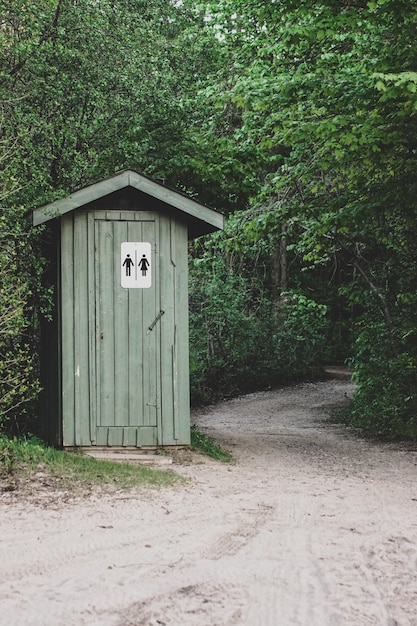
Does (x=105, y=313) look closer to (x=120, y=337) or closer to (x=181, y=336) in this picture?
(x=120, y=337)

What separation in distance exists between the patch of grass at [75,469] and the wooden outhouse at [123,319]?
0.87 meters

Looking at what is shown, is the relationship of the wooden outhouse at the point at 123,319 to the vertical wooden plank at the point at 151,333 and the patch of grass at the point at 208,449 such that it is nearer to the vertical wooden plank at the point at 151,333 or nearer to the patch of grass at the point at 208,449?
the vertical wooden plank at the point at 151,333

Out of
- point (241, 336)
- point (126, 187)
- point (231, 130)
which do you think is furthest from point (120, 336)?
point (241, 336)

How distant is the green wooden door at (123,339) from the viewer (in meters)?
9.89

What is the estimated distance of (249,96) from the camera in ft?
37.1

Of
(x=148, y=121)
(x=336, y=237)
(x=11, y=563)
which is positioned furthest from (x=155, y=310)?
(x=336, y=237)

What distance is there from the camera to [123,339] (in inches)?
394

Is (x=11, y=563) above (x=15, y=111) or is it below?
below

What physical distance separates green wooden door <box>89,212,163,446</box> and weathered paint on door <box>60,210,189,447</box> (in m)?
0.01

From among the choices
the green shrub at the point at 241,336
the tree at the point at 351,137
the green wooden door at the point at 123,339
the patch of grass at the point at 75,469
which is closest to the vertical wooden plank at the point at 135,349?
the green wooden door at the point at 123,339

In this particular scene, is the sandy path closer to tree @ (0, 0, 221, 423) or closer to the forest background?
the forest background

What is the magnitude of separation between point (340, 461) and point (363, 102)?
15.6 feet

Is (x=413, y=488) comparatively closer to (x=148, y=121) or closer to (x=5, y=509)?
(x=5, y=509)

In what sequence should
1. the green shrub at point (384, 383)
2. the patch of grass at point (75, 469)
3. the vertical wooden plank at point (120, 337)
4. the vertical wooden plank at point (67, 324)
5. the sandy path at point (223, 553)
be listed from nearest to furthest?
the sandy path at point (223, 553), the patch of grass at point (75, 469), the vertical wooden plank at point (67, 324), the vertical wooden plank at point (120, 337), the green shrub at point (384, 383)
